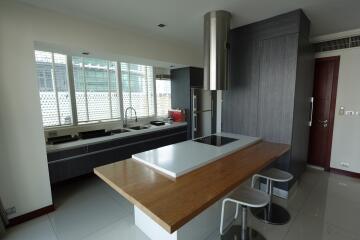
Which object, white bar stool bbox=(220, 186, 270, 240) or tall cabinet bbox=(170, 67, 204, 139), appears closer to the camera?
white bar stool bbox=(220, 186, 270, 240)

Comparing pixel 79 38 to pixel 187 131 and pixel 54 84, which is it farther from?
pixel 187 131

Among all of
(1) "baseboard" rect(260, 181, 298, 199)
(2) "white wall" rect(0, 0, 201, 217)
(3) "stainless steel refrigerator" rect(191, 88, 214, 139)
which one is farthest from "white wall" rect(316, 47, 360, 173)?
(2) "white wall" rect(0, 0, 201, 217)

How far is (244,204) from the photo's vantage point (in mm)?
1506

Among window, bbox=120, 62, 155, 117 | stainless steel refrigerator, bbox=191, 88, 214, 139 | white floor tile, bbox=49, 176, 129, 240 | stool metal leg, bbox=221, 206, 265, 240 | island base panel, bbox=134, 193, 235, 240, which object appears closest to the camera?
island base panel, bbox=134, 193, 235, 240

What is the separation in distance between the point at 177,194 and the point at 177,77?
3.50 metres

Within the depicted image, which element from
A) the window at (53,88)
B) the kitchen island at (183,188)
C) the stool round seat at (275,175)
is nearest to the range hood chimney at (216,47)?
the kitchen island at (183,188)

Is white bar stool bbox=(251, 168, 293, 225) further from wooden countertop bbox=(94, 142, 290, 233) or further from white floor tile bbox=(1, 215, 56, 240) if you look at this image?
white floor tile bbox=(1, 215, 56, 240)

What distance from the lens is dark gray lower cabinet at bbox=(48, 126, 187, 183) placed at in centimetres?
245

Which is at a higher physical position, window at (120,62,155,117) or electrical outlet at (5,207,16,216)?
window at (120,62,155,117)

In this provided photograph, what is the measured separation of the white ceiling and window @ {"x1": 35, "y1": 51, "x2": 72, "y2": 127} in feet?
3.25

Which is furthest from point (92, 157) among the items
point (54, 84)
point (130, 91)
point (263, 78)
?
point (263, 78)

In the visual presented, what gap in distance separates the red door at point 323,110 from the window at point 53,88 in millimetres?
4608

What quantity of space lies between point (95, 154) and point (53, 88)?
1291mm

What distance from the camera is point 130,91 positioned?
12.9 feet
